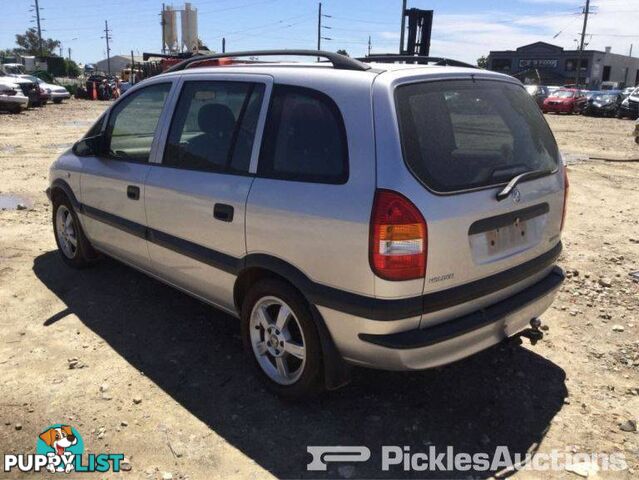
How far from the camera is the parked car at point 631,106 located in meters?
27.3

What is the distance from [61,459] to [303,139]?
202cm

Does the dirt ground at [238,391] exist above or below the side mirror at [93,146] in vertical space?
below

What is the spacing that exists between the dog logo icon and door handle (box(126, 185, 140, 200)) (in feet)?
5.42

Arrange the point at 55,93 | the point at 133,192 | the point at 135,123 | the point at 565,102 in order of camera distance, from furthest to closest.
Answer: the point at 55,93 < the point at 565,102 < the point at 135,123 < the point at 133,192

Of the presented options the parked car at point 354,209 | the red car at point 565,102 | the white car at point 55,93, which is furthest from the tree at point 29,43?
the parked car at point 354,209

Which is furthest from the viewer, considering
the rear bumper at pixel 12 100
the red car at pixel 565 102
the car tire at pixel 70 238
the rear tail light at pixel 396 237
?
the red car at pixel 565 102

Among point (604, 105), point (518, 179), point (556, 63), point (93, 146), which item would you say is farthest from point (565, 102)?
point (556, 63)

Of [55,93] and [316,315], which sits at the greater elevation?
[55,93]

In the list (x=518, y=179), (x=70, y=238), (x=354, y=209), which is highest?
(x=518, y=179)

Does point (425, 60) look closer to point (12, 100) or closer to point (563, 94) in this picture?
point (12, 100)

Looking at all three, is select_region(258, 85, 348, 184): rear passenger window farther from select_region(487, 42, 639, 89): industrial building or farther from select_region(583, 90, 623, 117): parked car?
select_region(487, 42, 639, 89): industrial building

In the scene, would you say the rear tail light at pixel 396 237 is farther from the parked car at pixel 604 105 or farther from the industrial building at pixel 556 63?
the industrial building at pixel 556 63

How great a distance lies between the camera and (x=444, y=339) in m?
2.67

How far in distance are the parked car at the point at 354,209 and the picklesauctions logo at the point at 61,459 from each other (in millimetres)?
975
